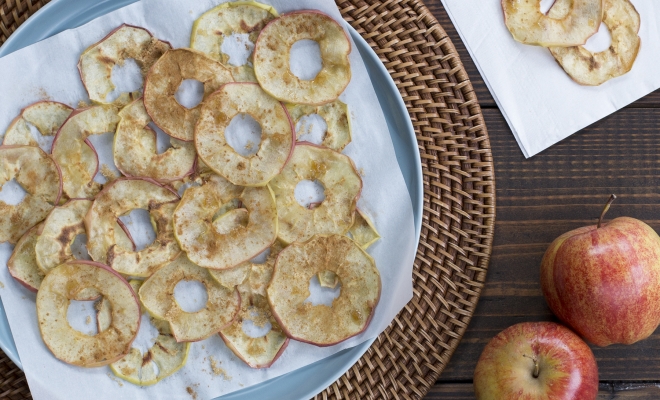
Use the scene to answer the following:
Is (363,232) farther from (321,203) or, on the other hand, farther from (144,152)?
(144,152)

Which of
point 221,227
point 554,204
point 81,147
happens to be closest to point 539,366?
point 554,204

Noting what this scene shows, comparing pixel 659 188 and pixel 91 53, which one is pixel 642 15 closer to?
A: pixel 659 188

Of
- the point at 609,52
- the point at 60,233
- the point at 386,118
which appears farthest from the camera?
the point at 609,52

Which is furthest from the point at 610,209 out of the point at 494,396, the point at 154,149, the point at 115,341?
the point at 115,341

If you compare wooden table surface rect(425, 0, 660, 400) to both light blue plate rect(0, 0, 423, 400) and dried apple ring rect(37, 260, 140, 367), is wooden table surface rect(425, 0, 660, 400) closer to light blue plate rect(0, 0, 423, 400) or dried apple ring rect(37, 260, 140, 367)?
light blue plate rect(0, 0, 423, 400)

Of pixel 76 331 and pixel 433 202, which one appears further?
pixel 433 202

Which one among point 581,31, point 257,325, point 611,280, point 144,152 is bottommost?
point 611,280
